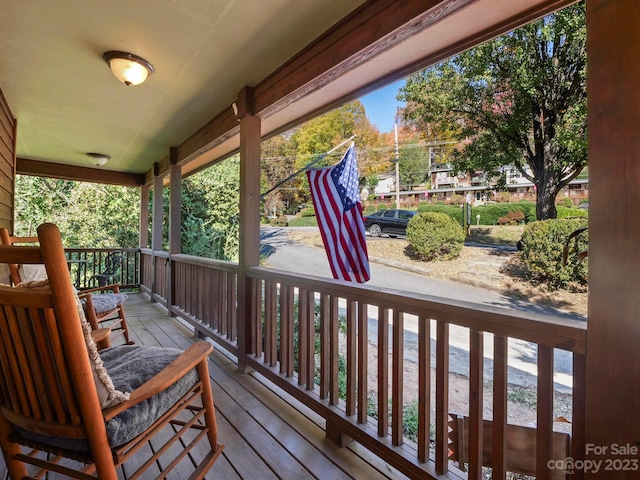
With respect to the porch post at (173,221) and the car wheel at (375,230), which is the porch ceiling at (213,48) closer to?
the porch post at (173,221)

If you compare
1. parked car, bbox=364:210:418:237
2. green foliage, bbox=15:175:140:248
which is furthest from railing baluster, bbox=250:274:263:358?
green foliage, bbox=15:175:140:248

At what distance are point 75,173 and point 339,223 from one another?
5.59 meters

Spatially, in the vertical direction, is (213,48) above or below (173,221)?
above

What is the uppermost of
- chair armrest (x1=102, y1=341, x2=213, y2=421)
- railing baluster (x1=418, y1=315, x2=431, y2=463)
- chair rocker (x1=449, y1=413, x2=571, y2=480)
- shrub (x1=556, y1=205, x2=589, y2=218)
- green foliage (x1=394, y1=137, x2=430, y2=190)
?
green foliage (x1=394, y1=137, x2=430, y2=190)

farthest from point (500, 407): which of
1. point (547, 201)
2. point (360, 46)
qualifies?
point (547, 201)

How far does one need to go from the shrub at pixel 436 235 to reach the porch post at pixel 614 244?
6.17m

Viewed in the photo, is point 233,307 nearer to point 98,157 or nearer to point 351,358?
point 351,358

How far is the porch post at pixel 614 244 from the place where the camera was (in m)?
0.84

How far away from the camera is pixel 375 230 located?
30.0ft

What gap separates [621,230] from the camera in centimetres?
86

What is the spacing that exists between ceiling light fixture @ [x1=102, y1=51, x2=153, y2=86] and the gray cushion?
1.92m

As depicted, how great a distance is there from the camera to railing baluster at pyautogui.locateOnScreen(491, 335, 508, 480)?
43.4 inches

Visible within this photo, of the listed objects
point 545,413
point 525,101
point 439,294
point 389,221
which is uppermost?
point 525,101

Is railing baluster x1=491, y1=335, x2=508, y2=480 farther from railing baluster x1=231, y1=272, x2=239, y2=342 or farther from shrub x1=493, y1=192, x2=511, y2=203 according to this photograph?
shrub x1=493, y1=192, x2=511, y2=203
